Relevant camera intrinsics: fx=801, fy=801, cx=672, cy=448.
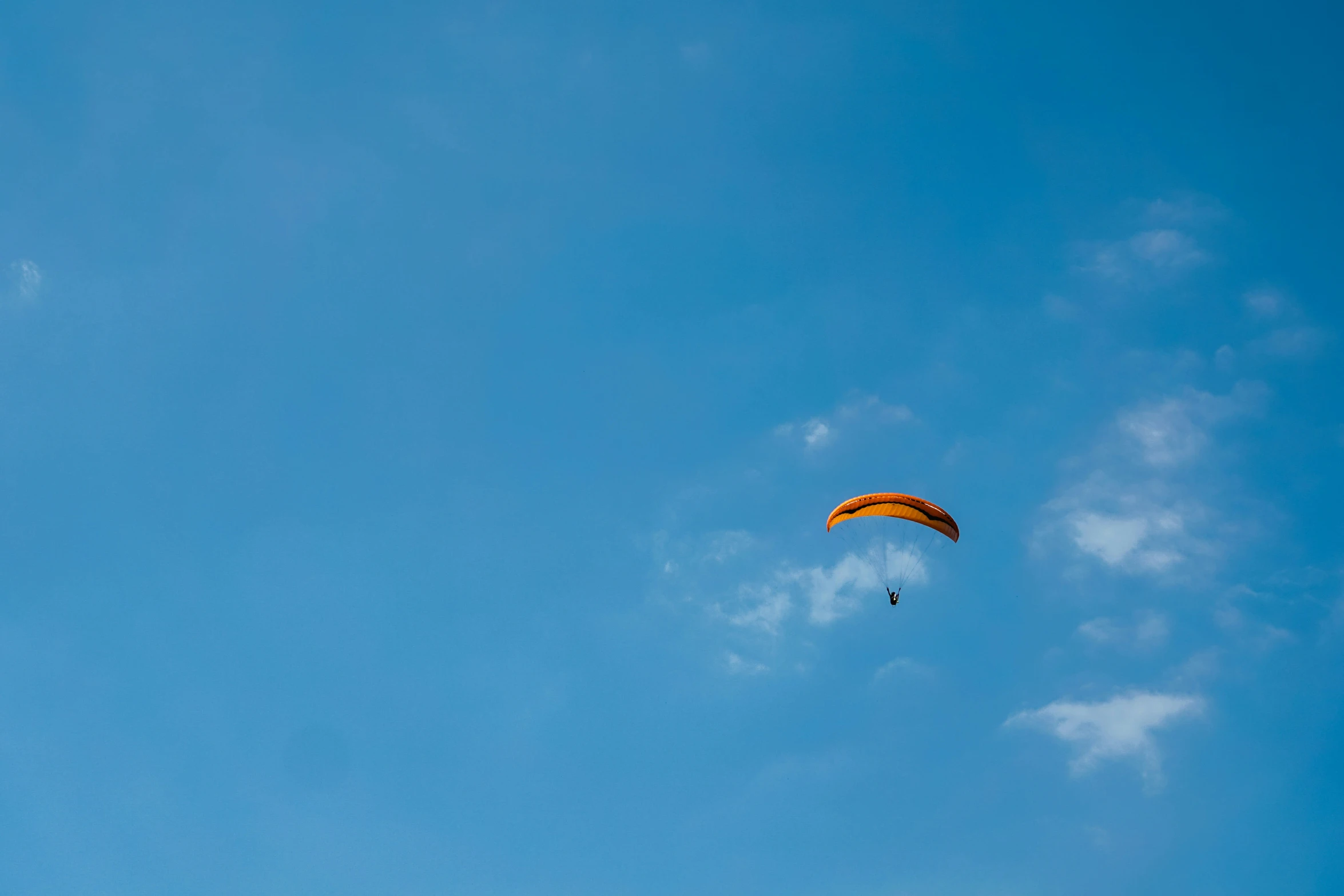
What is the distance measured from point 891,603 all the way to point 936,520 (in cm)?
622

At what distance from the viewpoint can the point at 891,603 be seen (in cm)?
5184

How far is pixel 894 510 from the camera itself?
5031cm

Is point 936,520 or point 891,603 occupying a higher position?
point 936,520

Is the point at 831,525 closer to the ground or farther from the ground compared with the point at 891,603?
farther from the ground

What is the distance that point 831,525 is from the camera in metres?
50.7

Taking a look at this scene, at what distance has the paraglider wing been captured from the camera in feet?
163

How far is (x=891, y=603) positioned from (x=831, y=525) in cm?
673

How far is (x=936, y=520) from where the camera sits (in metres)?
50.3

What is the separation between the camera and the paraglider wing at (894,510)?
49750 millimetres

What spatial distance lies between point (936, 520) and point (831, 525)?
21.4 feet
